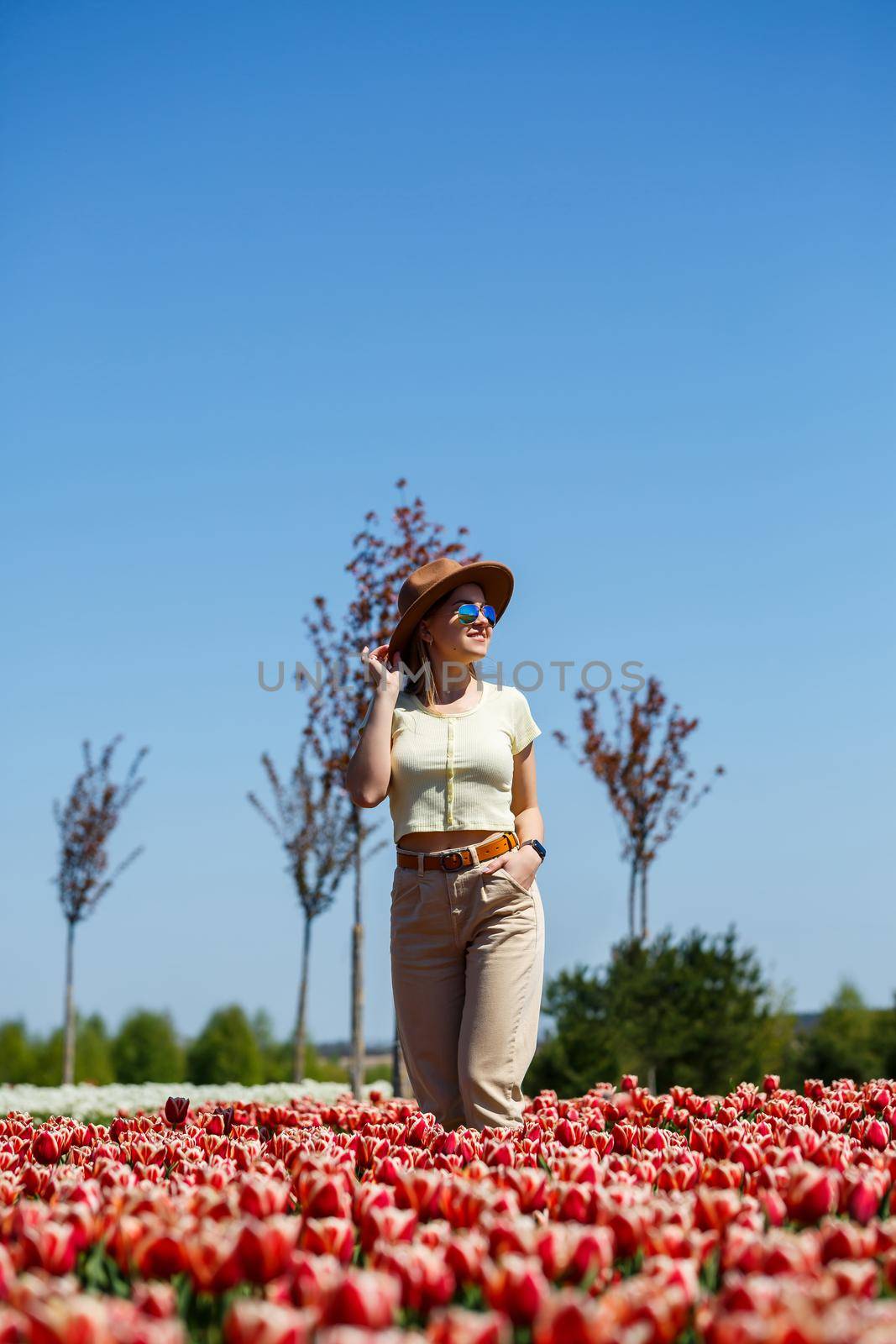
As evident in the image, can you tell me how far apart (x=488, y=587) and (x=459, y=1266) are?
136 inches

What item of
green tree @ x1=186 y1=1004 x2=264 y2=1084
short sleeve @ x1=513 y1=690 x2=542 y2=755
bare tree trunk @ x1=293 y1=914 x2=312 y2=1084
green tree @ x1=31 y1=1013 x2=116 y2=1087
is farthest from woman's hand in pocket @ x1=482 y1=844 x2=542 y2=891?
green tree @ x1=31 y1=1013 x2=116 y2=1087

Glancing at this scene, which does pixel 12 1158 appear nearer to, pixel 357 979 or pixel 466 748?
pixel 466 748

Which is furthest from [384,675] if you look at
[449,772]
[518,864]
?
[518,864]

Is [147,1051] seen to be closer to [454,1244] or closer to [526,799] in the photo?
[526,799]

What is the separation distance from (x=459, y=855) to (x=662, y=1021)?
7078mm

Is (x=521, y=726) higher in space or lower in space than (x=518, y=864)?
higher

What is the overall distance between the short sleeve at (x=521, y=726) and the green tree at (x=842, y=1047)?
1338 centimetres

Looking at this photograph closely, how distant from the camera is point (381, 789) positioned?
4.68 meters

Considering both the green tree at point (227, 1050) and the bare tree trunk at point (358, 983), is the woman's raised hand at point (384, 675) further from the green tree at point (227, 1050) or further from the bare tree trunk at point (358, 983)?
the green tree at point (227, 1050)

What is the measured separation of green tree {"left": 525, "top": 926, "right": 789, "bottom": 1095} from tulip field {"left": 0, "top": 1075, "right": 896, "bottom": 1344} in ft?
21.7

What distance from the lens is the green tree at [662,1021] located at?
1012 centimetres

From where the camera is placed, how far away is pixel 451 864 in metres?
4.54

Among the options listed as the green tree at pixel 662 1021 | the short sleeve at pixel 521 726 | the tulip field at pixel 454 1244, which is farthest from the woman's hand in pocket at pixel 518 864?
the green tree at pixel 662 1021

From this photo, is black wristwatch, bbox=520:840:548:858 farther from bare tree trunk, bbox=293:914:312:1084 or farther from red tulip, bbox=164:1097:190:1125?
bare tree trunk, bbox=293:914:312:1084
